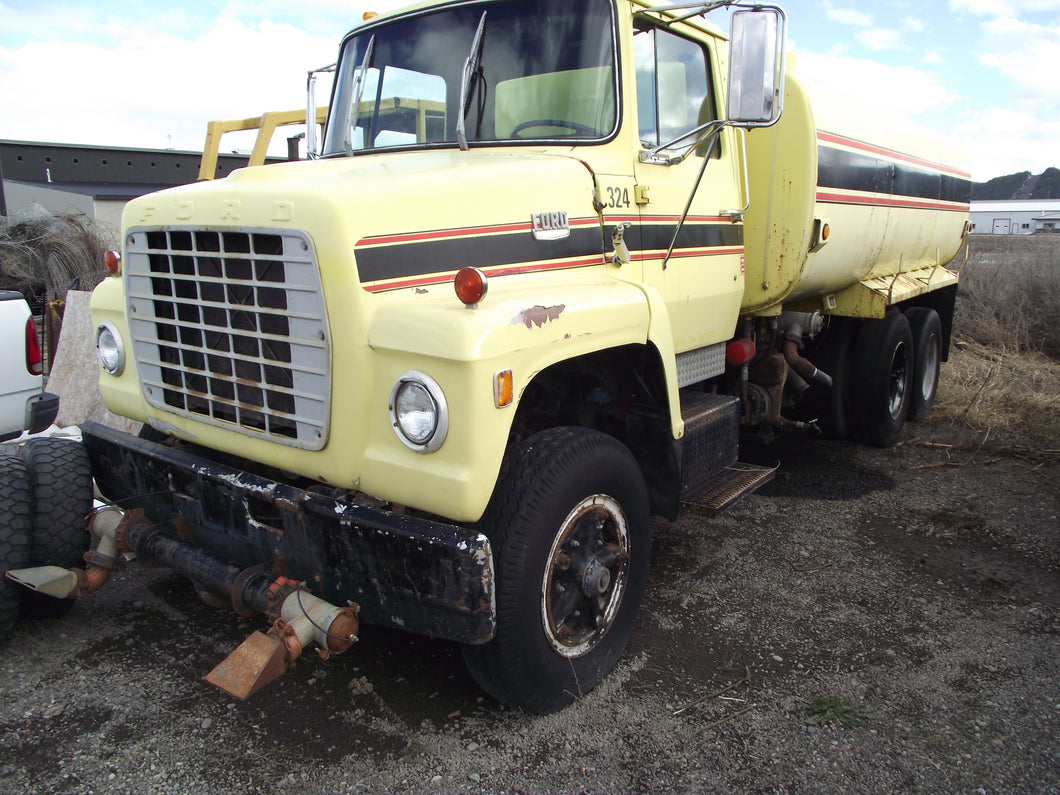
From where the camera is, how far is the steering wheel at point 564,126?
11.3ft

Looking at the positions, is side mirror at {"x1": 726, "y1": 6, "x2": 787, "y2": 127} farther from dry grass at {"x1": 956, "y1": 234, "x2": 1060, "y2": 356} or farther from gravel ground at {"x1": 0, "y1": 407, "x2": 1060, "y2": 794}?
dry grass at {"x1": 956, "y1": 234, "x2": 1060, "y2": 356}

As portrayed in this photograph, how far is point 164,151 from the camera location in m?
23.7

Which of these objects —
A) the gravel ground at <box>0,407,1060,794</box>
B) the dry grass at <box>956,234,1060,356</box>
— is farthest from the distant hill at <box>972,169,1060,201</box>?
the gravel ground at <box>0,407,1060,794</box>

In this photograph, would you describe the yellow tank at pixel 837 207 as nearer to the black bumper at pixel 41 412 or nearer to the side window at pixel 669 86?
the side window at pixel 669 86

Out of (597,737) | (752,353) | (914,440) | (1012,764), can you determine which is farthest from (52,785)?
(914,440)

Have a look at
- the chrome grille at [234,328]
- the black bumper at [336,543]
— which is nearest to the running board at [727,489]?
the black bumper at [336,543]

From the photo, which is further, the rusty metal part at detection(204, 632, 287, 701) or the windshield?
the windshield

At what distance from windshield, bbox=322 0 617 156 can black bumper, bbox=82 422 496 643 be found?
1807 millimetres

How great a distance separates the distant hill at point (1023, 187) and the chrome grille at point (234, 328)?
6292 centimetres

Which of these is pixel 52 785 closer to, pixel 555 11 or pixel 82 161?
pixel 555 11

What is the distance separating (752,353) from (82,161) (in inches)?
962

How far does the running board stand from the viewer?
3868 mm

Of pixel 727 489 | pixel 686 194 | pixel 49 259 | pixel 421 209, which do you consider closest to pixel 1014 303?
pixel 727 489

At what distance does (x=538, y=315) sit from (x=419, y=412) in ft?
1.74
